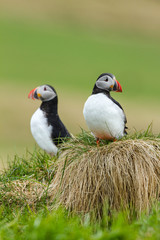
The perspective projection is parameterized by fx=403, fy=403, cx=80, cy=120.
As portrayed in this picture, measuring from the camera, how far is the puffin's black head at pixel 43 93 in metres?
6.10

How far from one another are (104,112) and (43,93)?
5.29ft

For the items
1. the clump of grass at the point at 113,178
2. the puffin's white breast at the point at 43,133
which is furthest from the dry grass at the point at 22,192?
the puffin's white breast at the point at 43,133

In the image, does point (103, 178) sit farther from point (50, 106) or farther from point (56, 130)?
point (50, 106)

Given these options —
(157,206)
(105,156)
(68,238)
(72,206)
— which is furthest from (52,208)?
(68,238)

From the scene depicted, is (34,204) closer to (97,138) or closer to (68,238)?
(97,138)

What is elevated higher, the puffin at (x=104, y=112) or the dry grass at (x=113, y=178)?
the puffin at (x=104, y=112)

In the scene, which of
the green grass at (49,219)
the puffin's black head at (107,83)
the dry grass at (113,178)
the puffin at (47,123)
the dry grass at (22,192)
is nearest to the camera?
the green grass at (49,219)

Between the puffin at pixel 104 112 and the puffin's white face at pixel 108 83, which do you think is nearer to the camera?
the puffin at pixel 104 112

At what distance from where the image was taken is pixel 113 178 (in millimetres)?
4555

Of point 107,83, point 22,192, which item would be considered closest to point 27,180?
point 22,192

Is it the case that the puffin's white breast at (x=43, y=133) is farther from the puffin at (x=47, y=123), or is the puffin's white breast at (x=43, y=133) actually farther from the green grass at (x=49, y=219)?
the green grass at (x=49, y=219)

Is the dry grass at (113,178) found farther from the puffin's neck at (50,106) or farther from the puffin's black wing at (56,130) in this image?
the puffin's neck at (50,106)

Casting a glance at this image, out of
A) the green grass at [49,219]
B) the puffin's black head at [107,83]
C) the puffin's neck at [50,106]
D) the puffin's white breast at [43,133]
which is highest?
the puffin's black head at [107,83]

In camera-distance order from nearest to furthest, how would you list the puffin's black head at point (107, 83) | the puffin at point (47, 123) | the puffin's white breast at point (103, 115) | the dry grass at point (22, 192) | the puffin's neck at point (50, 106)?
1. the puffin's white breast at point (103, 115)
2. the puffin's black head at point (107, 83)
3. the dry grass at point (22, 192)
4. the puffin at point (47, 123)
5. the puffin's neck at point (50, 106)
